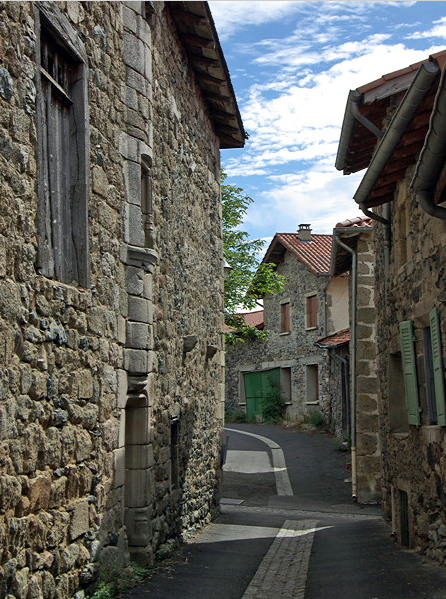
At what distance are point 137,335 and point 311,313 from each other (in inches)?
806

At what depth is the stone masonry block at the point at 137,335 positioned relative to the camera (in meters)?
7.14

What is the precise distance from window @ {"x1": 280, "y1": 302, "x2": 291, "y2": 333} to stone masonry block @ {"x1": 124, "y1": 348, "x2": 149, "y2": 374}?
71.1 feet

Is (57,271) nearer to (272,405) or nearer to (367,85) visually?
(367,85)

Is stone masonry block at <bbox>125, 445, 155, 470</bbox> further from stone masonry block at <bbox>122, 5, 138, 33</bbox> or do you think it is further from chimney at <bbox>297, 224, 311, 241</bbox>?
chimney at <bbox>297, 224, 311, 241</bbox>

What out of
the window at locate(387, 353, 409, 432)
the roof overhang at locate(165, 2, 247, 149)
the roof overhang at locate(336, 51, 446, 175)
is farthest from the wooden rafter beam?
the window at locate(387, 353, 409, 432)

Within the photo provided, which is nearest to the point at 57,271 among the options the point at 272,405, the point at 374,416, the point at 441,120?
the point at 441,120

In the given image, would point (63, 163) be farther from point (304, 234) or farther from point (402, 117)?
point (304, 234)

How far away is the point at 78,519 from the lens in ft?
18.6

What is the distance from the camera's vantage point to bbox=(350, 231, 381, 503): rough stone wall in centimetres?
1404

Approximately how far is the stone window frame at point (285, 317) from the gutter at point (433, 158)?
22.3 m

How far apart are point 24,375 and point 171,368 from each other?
428 cm

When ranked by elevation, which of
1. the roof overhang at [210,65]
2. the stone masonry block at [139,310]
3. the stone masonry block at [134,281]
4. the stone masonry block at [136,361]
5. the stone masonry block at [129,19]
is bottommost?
the stone masonry block at [136,361]

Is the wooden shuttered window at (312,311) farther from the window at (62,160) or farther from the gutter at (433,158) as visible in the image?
the window at (62,160)

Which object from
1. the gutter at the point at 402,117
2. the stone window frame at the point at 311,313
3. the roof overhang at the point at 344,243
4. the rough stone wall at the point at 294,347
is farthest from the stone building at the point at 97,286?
the stone window frame at the point at 311,313
